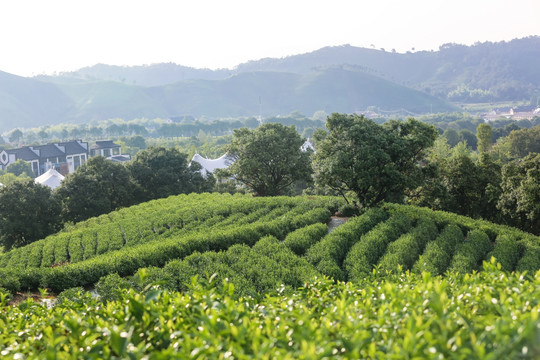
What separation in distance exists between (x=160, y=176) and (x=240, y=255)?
1881 centimetres

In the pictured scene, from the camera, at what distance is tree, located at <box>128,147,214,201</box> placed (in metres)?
28.7

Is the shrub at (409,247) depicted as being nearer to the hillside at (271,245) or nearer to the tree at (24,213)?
the hillside at (271,245)

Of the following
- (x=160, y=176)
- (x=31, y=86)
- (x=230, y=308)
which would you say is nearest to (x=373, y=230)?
(x=230, y=308)

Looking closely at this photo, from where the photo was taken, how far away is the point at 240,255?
11266mm

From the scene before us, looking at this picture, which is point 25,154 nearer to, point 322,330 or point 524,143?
point 524,143

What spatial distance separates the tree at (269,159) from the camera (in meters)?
23.6

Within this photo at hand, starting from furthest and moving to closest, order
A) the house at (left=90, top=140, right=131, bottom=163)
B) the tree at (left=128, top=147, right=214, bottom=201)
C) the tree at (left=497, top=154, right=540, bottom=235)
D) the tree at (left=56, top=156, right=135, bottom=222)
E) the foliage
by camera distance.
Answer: the house at (left=90, top=140, right=131, bottom=163) < the tree at (left=128, top=147, right=214, bottom=201) < the tree at (left=56, top=156, right=135, bottom=222) < the tree at (left=497, top=154, right=540, bottom=235) < the foliage

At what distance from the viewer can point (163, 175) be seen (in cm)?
2888

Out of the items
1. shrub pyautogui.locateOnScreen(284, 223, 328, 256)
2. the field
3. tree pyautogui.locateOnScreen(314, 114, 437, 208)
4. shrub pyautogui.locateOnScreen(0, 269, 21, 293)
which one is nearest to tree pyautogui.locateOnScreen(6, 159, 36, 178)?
the field

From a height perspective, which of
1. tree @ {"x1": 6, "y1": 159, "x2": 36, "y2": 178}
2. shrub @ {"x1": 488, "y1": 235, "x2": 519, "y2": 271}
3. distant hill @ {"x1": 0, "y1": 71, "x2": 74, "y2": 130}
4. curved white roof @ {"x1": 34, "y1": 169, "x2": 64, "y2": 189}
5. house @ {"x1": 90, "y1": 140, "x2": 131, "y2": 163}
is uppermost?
distant hill @ {"x1": 0, "y1": 71, "x2": 74, "y2": 130}

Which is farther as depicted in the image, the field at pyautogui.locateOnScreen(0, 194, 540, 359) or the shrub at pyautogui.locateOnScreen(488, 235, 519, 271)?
the shrub at pyautogui.locateOnScreen(488, 235, 519, 271)

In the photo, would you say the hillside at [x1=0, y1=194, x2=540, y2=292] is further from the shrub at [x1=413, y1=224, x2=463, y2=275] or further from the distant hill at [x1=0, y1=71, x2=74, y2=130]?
the distant hill at [x1=0, y1=71, x2=74, y2=130]

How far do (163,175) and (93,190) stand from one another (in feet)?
15.9

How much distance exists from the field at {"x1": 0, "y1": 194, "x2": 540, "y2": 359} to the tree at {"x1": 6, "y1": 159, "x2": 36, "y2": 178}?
46.9 m
